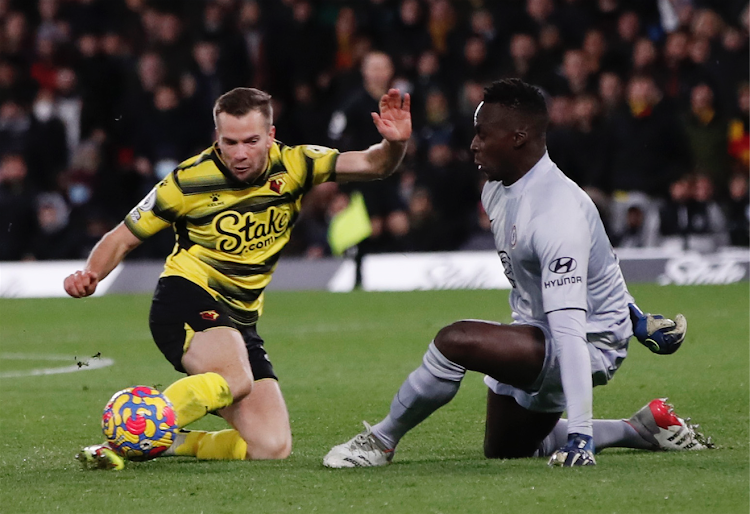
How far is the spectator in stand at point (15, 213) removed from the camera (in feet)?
50.4

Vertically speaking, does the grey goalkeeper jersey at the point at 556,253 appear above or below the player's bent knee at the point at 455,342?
above

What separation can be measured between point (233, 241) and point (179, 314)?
41 centimetres

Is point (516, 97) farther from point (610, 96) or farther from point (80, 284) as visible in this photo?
point (610, 96)

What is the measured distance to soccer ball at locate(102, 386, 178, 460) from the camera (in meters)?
5.23

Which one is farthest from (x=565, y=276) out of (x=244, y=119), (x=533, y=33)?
(x=533, y=33)

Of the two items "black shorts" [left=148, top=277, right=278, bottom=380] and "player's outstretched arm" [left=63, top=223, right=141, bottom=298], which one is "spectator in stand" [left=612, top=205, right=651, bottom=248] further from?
"player's outstretched arm" [left=63, top=223, right=141, bottom=298]

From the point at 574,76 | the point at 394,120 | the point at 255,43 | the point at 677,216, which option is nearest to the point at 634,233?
the point at 677,216

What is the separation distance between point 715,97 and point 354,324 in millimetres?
5513

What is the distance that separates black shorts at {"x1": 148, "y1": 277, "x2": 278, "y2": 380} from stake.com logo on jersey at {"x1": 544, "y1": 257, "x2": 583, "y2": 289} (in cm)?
170

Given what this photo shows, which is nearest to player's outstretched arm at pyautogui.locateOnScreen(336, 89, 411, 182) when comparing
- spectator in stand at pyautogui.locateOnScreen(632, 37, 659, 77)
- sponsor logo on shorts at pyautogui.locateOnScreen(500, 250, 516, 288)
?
sponsor logo on shorts at pyautogui.locateOnScreen(500, 250, 516, 288)

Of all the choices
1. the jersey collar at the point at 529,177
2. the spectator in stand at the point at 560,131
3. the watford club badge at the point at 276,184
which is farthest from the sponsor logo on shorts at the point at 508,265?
the spectator in stand at the point at 560,131

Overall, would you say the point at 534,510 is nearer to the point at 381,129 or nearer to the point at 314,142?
the point at 381,129

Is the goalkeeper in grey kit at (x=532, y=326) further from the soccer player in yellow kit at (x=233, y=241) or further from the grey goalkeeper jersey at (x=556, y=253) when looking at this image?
the soccer player in yellow kit at (x=233, y=241)

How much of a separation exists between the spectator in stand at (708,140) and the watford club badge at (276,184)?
30.7 ft
